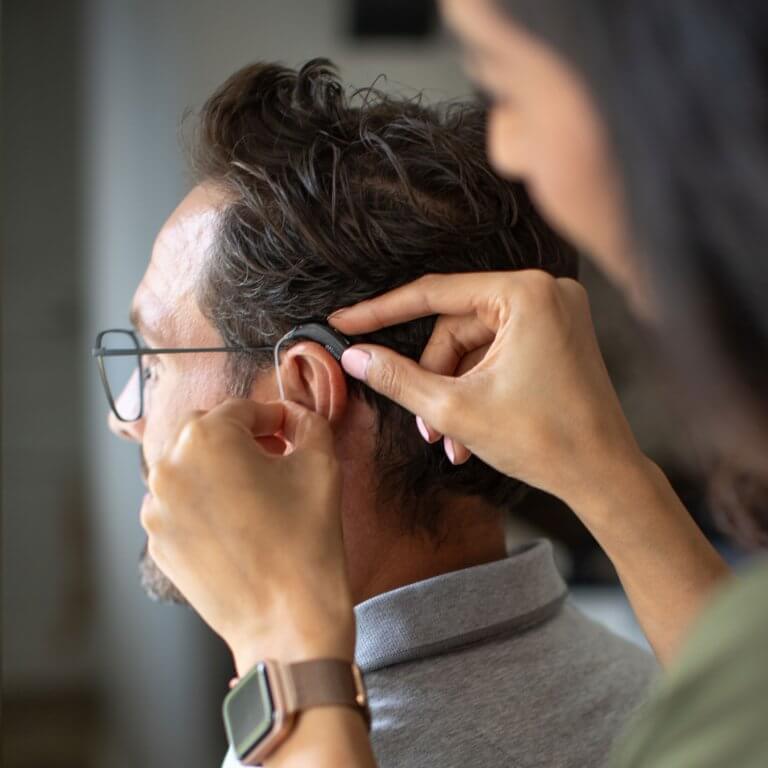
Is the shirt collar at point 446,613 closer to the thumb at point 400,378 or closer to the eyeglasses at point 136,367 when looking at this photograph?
the thumb at point 400,378

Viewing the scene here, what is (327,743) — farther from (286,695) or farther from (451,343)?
(451,343)

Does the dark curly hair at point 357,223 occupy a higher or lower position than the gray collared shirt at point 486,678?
higher

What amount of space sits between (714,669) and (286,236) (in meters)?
0.73

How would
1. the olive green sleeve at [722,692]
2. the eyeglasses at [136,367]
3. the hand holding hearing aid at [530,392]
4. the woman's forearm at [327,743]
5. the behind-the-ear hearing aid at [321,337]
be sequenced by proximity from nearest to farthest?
the olive green sleeve at [722,692] < the woman's forearm at [327,743] < the hand holding hearing aid at [530,392] < the behind-the-ear hearing aid at [321,337] < the eyeglasses at [136,367]

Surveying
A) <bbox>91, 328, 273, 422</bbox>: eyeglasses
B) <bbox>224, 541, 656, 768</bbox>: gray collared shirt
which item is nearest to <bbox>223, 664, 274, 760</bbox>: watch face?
<bbox>224, 541, 656, 768</bbox>: gray collared shirt

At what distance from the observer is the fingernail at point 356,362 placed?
39.1 inches

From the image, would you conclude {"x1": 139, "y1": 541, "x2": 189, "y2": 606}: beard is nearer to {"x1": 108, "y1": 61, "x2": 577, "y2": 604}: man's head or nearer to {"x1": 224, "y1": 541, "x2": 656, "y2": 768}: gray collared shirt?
{"x1": 108, "y1": 61, "x2": 577, "y2": 604}: man's head

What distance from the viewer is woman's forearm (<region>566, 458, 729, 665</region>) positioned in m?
0.94

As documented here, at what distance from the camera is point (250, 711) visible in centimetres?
76

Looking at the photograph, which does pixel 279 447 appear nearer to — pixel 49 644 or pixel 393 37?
pixel 49 644

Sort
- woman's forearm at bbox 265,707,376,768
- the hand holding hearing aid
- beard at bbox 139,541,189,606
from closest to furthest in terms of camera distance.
Answer: woman's forearm at bbox 265,707,376,768
the hand holding hearing aid
beard at bbox 139,541,189,606

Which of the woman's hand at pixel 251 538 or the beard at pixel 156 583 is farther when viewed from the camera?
the beard at pixel 156 583

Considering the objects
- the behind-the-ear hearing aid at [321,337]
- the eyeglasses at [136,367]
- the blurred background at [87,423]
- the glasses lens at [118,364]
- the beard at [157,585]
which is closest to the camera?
the behind-the-ear hearing aid at [321,337]

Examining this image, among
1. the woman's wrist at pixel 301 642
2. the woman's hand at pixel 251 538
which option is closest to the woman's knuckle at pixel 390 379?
the woman's hand at pixel 251 538
